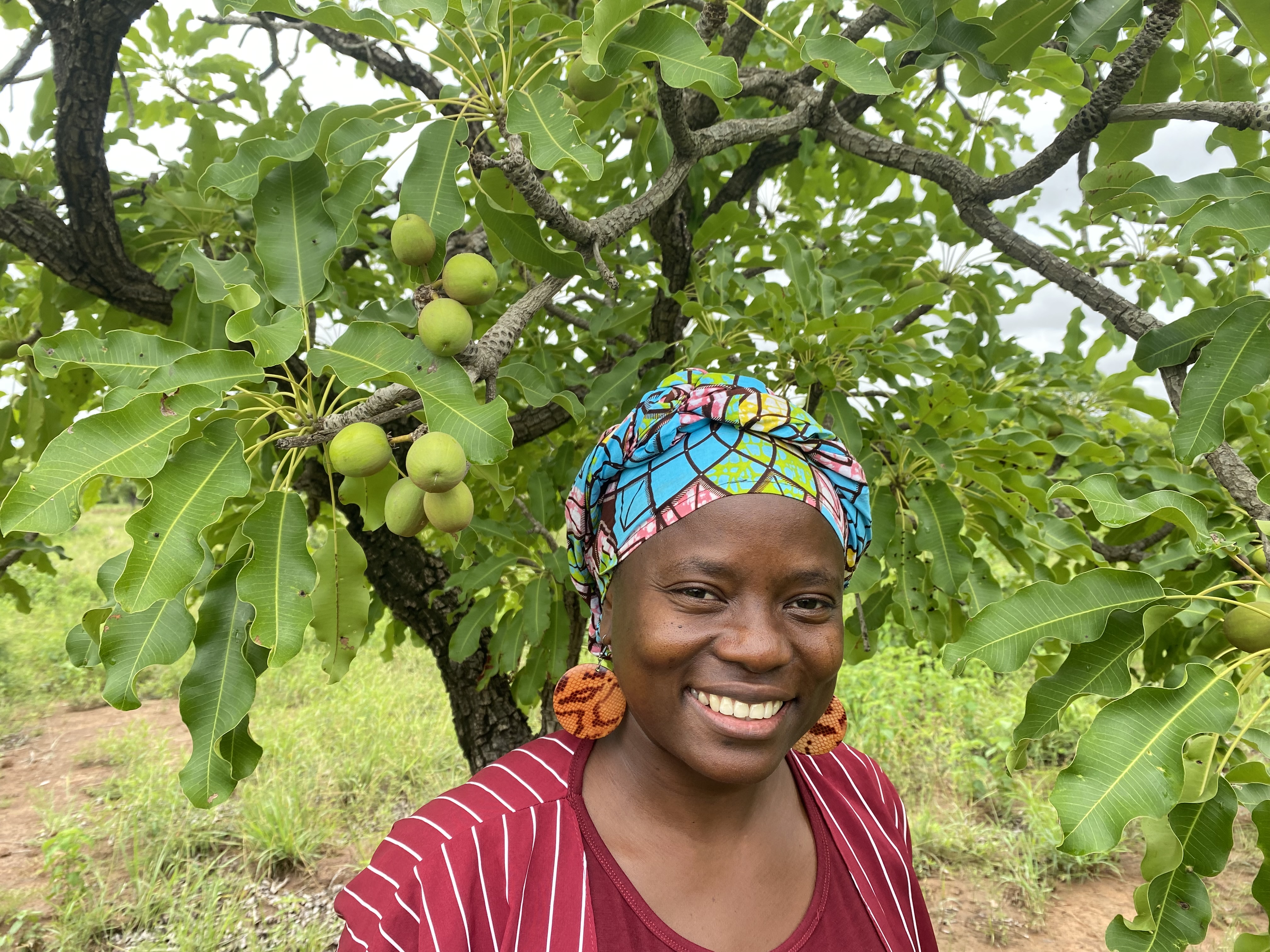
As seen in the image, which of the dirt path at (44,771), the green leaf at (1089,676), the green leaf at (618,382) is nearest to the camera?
the green leaf at (1089,676)

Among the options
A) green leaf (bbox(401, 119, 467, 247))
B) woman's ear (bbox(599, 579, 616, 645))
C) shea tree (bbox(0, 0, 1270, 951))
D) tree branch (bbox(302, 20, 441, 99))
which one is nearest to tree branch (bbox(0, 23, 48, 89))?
shea tree (bbox(0, 0, 1270, 951))

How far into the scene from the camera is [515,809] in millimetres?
1162

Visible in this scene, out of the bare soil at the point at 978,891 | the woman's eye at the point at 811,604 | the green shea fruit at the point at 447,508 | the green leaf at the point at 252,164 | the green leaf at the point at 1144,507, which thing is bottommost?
the bare soil at the point at 978,891

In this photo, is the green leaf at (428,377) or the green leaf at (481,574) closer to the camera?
the green leaf at (428,377)

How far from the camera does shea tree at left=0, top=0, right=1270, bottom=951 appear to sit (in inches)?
44.9

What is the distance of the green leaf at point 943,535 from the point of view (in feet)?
6.20

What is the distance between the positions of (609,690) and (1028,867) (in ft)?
11.5

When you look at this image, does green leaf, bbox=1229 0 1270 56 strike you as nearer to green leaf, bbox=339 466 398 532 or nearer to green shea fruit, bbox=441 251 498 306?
green shea fruit, bbox=441 251 498 306

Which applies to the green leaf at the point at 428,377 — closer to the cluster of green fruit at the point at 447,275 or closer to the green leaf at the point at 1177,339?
the cluster of green fruit at the point at 447,275

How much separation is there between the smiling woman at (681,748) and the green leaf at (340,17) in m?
0.69

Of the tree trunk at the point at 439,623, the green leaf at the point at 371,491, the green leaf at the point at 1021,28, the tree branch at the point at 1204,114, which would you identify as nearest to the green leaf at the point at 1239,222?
the tree branch at the point at 1204,114

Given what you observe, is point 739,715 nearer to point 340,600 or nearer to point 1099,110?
point 340,600

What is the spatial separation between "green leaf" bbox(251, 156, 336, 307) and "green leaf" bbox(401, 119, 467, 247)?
0.13m

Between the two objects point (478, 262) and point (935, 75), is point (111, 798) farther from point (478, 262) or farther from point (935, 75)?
point (935, 75)
